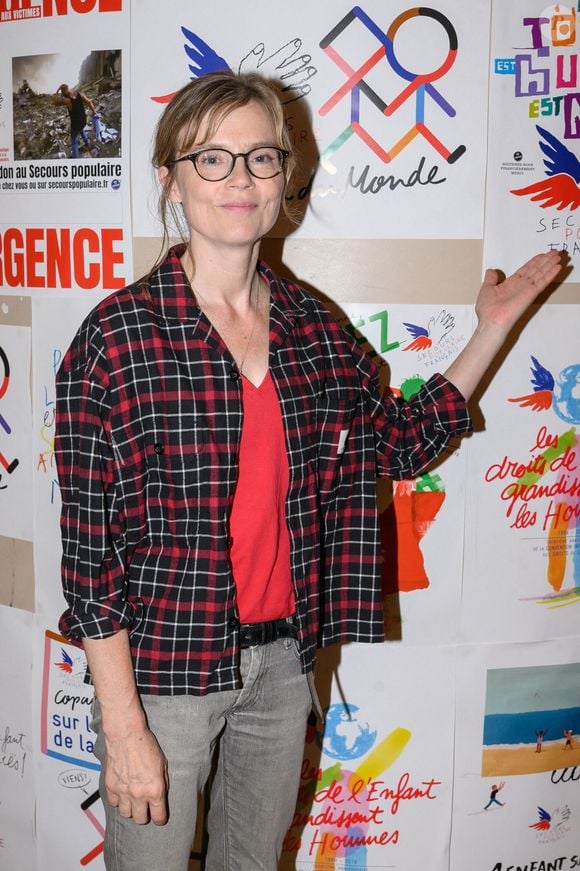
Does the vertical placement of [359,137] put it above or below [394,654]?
above

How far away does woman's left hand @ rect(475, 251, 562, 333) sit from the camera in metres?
1.56

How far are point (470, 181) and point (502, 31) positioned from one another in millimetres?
274

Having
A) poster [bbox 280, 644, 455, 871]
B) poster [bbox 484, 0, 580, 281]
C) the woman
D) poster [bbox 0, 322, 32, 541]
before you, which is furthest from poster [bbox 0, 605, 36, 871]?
poster [bbox 484, 0, 580, 281]

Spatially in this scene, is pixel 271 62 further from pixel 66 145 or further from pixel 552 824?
pixel 552 824

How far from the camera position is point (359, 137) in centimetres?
A: 163

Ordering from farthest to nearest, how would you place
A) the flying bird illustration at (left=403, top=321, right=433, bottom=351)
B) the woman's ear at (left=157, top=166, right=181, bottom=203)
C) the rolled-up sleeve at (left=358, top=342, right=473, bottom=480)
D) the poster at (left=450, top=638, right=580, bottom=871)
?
1. the poster at (left=450, top=638, right=580, bottom=871)
2. the flying bird illustration at (left=403, top=321, right=433, bottom=351)
3. the rolled-up sleeve at (left=358, top=342, right=473, bottom=480)
4. the woman's ear at (left=157, top=166, right=181, bottom=203)

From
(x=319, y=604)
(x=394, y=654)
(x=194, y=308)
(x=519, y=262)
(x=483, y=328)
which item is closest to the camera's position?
(x=194, y=308)

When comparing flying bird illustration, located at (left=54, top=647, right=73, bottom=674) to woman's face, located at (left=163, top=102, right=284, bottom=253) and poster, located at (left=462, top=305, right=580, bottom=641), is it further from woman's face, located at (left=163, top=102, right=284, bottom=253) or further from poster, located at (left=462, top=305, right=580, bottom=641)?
woman's face, located at (left=163, top=102, right=284, bottom=253)

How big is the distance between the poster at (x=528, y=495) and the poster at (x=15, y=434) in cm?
91

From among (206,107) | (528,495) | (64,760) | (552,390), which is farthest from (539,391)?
(64,760)

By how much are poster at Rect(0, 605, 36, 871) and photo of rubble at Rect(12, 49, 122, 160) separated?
0.97 meters

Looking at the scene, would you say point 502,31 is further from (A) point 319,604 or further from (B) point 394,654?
(B) point 394,654

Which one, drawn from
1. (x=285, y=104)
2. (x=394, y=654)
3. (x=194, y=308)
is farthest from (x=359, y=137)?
(x=394, y=654)

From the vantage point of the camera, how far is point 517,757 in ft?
6.02
